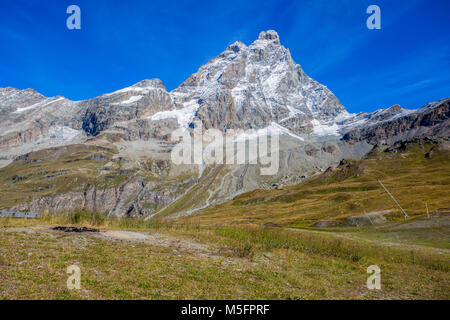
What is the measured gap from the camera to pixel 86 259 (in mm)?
17062

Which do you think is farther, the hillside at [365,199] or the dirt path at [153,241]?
the hillside at [365,199]

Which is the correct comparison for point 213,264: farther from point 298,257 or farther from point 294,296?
point 298,257

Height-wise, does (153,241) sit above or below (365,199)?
below

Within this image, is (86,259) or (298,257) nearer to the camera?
(86,259)

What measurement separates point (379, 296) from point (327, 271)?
5329 millimetres

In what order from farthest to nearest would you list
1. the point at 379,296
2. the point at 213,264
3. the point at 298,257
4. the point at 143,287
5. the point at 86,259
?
the point at 298,257
the point at 213,264
the point at 86,259
the point at 379,296
the point at 143,287

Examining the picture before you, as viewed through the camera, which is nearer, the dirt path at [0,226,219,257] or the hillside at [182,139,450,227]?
the dirt path at [0,226,219,257]

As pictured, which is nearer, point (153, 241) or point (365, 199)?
point (153, 241)
